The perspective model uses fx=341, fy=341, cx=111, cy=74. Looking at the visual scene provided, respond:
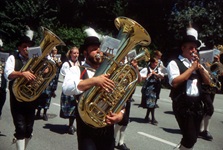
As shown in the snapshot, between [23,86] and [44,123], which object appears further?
[44,123]

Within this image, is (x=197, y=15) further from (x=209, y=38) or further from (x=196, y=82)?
(x=196, y=82)

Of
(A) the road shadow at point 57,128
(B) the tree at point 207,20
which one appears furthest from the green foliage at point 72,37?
(A) the road shadow at point 57,128

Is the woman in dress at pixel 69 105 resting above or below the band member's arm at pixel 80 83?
below

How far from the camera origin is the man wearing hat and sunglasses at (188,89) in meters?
4.30

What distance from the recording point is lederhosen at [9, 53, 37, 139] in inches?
185

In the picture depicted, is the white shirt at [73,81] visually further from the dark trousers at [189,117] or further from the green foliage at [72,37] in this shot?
the green foliage at [72,37]

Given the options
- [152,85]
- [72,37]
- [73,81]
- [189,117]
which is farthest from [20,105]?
[72,37]

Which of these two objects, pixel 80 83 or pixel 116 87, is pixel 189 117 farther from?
pixel 80 83

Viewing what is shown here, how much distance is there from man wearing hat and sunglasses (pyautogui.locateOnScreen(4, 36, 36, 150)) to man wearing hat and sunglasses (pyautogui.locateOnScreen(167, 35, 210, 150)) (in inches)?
77.4

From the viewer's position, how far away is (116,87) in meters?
3.20

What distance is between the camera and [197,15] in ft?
70.7

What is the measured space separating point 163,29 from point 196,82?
25.2m

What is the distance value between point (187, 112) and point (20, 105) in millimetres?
2284

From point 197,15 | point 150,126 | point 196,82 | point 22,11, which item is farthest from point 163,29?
point 196,82
